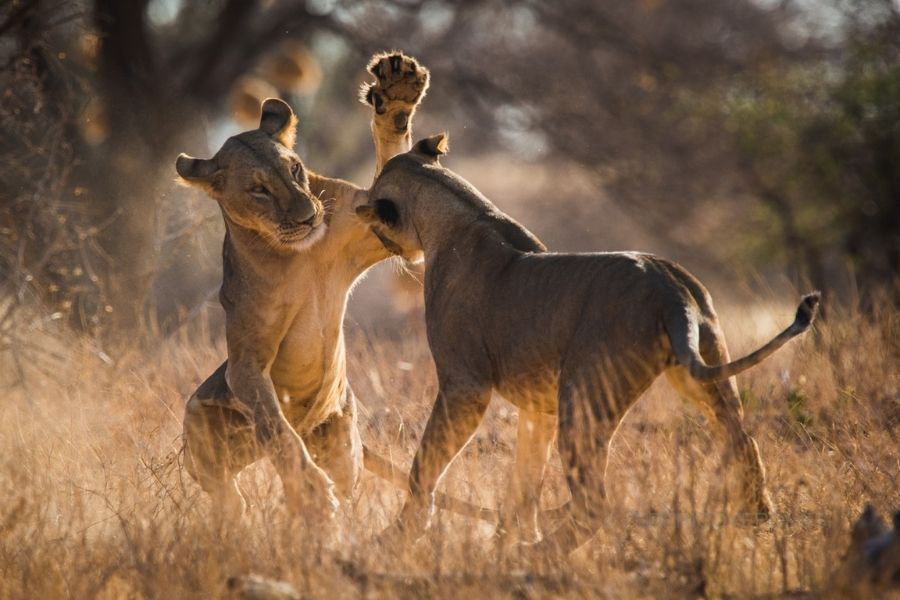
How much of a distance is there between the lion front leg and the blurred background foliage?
2.52 metres

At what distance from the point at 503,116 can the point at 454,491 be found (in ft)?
40.0

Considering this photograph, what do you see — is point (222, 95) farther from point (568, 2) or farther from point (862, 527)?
point (862, 527)

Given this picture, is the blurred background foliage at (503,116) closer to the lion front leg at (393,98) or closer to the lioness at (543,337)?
the lion front leg at (393,98)

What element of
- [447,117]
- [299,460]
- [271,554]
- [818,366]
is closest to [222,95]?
[447,117]

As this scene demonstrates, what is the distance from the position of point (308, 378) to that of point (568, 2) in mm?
10838

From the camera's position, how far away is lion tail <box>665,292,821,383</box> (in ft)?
12.9

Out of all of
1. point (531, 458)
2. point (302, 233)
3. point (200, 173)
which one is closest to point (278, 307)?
point (302, 233)

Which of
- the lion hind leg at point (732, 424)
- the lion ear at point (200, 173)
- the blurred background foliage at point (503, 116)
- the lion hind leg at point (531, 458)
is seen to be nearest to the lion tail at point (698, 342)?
the lion hind leg at point (732, 424)

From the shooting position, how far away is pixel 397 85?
244 inches

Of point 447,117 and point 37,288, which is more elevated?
point 447,117

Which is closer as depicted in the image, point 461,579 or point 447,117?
point 461,579

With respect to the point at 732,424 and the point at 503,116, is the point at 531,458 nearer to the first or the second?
the point at 732,424

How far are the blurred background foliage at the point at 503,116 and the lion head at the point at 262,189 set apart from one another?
8.09 ft

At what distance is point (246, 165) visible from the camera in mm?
5691
